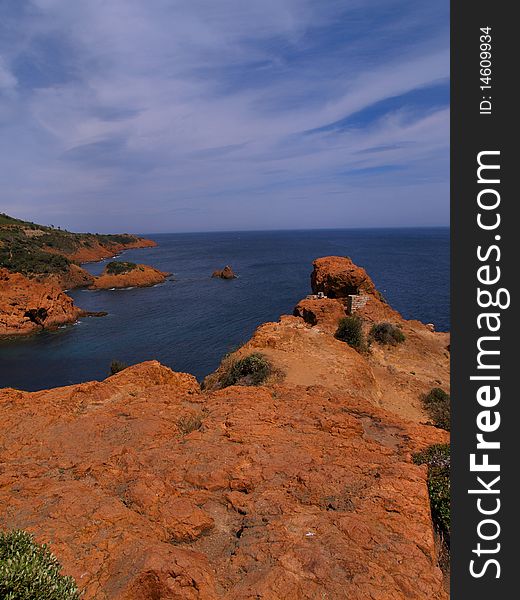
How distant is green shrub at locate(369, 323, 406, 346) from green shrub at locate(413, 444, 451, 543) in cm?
1725

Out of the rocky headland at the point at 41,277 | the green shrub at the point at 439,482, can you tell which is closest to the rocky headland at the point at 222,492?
the green shrub at the point at 439,482

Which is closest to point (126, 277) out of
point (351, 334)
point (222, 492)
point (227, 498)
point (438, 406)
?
point (351, 334)

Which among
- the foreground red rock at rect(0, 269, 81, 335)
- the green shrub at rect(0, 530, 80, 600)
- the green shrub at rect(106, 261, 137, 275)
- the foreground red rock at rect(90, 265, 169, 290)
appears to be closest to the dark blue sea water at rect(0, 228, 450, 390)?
the foreground red rock at rect(0, 269, 81, 335)

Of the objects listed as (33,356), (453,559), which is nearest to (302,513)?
(453,559)

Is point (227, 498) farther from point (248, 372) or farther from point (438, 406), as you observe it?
point (438, 406)

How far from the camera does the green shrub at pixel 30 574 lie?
4.18m

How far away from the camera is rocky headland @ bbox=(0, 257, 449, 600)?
526 cm

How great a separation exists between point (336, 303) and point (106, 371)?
2305 centimetres

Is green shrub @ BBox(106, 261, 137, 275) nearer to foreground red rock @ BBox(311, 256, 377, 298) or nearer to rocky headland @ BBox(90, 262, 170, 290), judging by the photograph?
rocky headland @ BBox(90, 262, 170, 290)

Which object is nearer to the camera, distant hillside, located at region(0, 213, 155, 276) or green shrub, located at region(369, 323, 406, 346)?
green shrub, located at region(369, 323, 406, 346)

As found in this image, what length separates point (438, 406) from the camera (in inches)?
720

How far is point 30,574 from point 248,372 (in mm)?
12680

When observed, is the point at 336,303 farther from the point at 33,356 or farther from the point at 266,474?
the point at 33,356

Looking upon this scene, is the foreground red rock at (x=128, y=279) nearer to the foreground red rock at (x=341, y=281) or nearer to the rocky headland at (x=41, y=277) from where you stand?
the rocky headland at (x=41, y=277)
